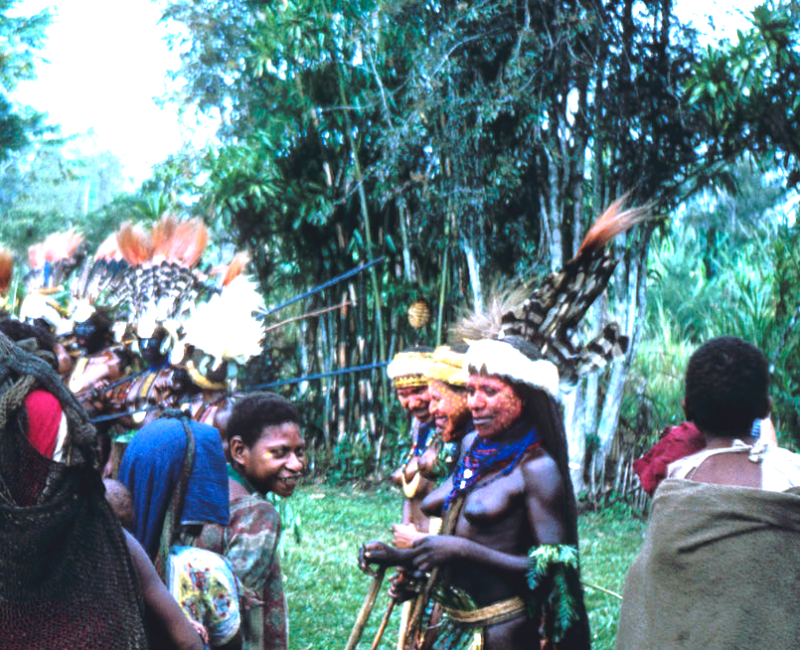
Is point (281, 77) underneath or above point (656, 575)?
above

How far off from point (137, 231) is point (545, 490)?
369 centimetres

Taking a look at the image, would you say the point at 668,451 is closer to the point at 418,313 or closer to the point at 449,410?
the point at 449,410

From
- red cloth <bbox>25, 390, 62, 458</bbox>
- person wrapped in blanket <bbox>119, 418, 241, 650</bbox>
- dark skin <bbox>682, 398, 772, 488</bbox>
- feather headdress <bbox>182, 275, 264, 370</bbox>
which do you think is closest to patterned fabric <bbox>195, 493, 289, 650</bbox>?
person wrapped in blanket <bbox>119, 418, 241, 650</bbox>

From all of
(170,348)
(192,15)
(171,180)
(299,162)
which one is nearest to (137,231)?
(170,348)

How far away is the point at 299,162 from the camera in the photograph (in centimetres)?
1405

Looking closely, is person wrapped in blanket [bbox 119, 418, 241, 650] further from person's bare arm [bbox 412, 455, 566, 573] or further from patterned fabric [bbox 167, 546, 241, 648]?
person's bare arm [bbox 412, 455, 566, 573]

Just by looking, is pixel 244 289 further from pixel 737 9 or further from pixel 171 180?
pixel 171 180

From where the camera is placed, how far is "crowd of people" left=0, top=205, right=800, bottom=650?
6.29 feet

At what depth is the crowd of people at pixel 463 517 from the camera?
1.92m

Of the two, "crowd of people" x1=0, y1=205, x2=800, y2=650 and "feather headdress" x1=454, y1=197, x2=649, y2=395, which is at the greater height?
"feather headdress" x1=454, y1=197, x2=649, y2=395

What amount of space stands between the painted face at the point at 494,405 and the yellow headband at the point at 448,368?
2.43 feet

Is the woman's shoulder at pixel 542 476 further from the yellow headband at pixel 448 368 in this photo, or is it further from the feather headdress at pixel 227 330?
the feather headdress at pixel 227 330

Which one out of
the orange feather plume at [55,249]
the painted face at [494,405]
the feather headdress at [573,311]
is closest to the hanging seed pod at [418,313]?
the orange feather plume at [55,249]

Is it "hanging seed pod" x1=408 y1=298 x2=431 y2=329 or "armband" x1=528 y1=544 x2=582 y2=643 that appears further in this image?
"hanging seed pod" x1=408 y1=298 x2=431 y2=329
